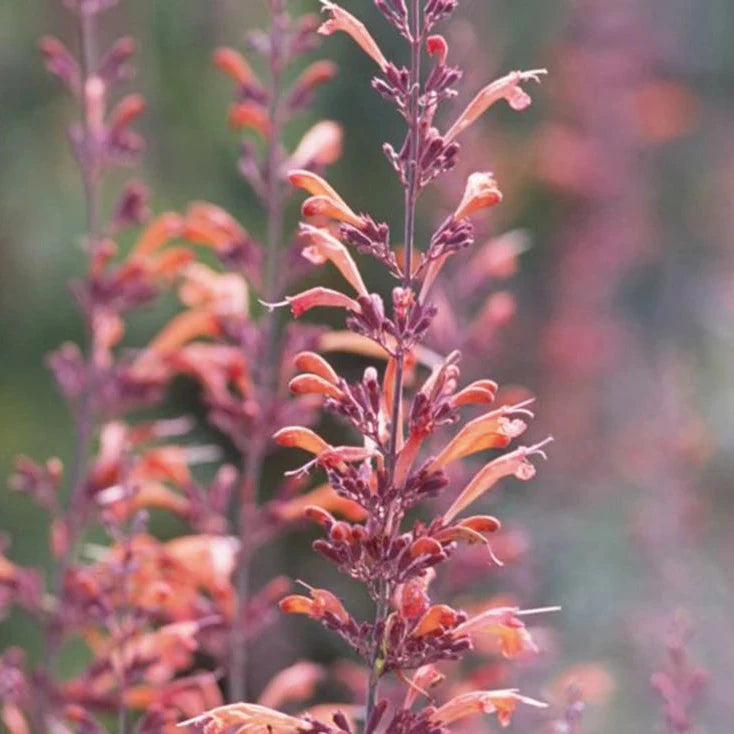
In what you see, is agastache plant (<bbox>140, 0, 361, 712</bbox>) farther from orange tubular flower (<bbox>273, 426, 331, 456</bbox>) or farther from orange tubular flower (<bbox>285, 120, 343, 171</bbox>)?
orange tubular flower (<bbox>273, 426, 331, 456</bbox>)

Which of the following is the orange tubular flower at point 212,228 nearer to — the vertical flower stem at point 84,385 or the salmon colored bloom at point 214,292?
the salmon colored bloom at point 214,292

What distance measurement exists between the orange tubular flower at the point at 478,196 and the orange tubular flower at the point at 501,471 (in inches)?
16.2

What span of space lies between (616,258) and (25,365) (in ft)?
12.5

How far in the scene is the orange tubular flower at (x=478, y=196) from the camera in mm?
2564

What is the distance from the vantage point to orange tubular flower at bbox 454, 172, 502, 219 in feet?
8.41

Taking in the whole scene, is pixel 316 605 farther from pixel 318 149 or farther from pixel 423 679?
pixel 318 149

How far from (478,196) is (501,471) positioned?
49 cm

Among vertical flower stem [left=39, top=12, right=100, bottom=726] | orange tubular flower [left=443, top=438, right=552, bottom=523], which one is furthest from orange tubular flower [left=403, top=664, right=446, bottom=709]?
vertical flower stem [left=39, top=12, right=100, bottom=726]

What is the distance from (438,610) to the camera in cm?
247

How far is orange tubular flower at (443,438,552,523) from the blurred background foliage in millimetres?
3930

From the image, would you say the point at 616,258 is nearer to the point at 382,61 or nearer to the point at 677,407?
the point at 677,407

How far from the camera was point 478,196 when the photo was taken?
2576mm

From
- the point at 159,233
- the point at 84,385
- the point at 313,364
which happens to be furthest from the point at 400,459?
the point at 159,233

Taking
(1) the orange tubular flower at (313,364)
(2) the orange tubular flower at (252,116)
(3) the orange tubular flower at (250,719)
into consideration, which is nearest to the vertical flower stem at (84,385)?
(2) the orange tubular flower at (252,116)
